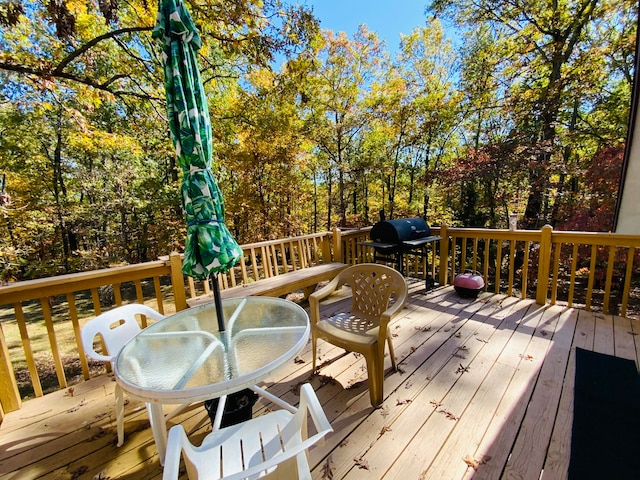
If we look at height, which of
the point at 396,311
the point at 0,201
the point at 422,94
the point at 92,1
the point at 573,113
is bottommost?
the point at 396,311

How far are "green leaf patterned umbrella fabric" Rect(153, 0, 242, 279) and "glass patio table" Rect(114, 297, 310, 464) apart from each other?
40cm

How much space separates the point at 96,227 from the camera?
30.4 feet

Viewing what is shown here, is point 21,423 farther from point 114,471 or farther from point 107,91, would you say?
point 107,91

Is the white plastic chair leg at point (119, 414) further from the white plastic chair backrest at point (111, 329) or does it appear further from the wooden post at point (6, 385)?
the wooden post at point (6, 385)

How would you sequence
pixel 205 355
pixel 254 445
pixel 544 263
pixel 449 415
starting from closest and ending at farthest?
pixel 254 445 → pixel 205 355 → pixel 449 415 → pixel 544 263

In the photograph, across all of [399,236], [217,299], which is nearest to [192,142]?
[217,299]

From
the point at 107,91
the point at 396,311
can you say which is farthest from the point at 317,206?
the point at 396,311

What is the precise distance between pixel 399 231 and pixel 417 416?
251 centimetres

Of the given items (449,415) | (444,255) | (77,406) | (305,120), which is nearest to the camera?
(449,415)

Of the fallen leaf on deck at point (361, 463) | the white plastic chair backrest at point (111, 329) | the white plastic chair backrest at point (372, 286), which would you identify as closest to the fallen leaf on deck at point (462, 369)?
the white plastic chair backrest at point (372, 286)

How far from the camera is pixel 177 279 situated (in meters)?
2.72

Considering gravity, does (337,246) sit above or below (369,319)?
above

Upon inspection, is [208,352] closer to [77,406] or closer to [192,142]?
[192,142]

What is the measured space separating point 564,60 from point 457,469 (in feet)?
28.2
